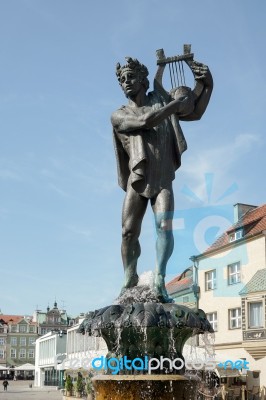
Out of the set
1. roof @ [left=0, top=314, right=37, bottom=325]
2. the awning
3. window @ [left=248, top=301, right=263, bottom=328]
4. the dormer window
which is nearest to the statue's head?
the awning

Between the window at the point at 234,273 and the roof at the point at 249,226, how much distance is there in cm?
144

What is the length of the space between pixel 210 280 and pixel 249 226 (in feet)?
15.4

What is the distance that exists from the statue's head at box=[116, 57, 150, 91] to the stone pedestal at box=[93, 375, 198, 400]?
11.0 ft

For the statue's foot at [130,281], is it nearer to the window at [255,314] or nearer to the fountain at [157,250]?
the fountain at [157,250]

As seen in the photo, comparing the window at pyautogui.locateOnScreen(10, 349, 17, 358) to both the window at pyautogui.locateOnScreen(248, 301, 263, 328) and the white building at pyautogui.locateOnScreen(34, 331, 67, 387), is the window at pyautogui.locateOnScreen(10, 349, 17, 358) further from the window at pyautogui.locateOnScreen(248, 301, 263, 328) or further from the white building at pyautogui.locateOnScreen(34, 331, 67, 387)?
the window at pyautogui.locateOnScreen(248, 301, 263, 328)

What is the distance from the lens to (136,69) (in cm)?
684

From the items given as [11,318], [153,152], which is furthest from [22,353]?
[153,152]

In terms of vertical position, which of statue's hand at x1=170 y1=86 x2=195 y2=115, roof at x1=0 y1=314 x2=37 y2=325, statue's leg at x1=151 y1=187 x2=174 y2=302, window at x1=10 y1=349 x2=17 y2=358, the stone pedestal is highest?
statue's hand at x1=170 y1=86 x2=195 y2=115

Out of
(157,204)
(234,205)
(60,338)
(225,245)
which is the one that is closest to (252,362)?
(225,245)

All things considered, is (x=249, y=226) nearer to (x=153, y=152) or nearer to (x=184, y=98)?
(x=184, y=98)

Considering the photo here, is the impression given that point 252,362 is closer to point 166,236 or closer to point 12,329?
point 166,236

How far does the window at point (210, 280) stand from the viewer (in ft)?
124

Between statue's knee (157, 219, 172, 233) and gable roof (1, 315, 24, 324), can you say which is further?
gable roof (1, 315, 24, 324)

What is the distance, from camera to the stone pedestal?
5500 millimetres
